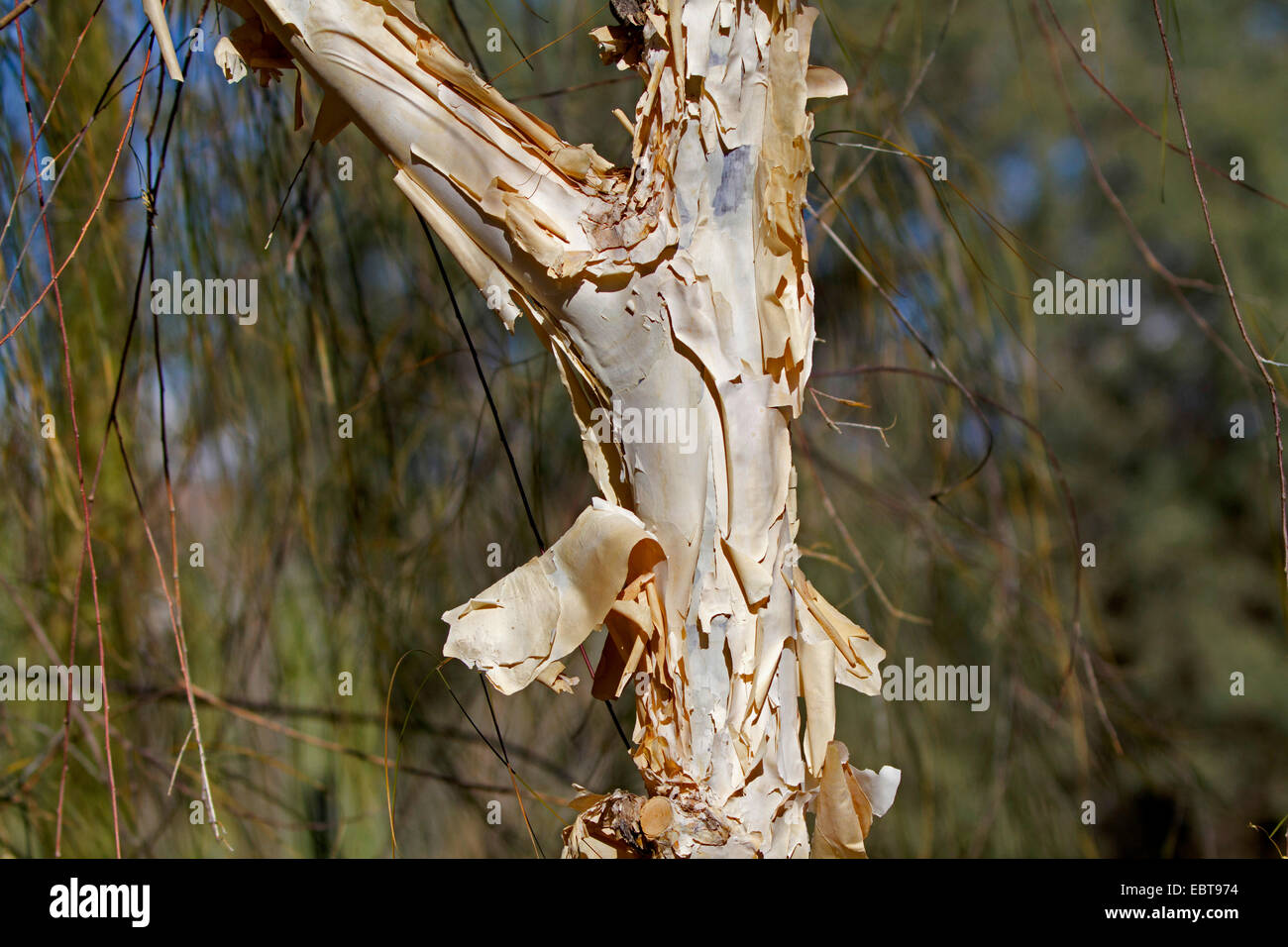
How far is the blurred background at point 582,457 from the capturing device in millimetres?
639

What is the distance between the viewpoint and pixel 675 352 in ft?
1.17

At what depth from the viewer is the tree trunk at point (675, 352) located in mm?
350

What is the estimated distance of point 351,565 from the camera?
70 cm

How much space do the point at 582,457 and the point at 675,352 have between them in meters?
0.35

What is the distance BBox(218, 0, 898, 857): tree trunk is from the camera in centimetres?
35

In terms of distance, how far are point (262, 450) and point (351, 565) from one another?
0.36 feet

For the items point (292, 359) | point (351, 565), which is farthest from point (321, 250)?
point (351, 565)

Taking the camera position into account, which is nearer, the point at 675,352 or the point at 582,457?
the point at 675,352

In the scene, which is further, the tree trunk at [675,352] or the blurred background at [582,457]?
the blurred background at [582,457]

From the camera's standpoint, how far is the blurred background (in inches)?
25.1

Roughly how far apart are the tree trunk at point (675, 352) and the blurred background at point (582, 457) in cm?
25

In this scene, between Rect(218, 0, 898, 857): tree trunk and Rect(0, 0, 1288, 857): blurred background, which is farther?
Rect(0, 0, 1288, 857): blurred background

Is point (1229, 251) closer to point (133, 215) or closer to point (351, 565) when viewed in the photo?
point (351, 565)

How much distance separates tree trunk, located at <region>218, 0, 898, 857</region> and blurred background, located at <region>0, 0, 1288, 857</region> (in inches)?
10.0
